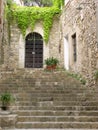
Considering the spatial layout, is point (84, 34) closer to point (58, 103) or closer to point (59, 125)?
point (58, 103)

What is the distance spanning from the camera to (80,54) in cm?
1452

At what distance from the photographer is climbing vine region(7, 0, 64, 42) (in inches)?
795

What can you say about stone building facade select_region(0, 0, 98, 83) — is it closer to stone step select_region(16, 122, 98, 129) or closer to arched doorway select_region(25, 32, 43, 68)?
arched doorway select_region(25, 32, 43, 68)

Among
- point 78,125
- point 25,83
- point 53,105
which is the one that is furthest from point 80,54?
point 78,125

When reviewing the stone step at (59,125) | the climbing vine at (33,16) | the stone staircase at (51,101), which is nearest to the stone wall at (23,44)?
the climbing vine at (33,16)

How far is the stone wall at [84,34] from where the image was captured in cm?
1265

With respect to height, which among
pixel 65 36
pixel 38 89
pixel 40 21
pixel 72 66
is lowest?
pixel 38 89

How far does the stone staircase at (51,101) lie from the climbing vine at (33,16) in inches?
243

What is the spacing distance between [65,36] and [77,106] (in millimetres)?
8521

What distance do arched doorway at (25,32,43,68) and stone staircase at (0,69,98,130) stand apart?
5.62 meters

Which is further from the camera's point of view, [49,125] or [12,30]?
[12,30]

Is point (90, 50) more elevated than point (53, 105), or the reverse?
point (90, 50)

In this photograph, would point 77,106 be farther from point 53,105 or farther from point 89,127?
point 89,127

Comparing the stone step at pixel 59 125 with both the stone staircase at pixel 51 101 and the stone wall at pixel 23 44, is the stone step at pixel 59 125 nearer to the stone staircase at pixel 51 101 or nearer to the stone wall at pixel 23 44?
the stone staircase at pixel 51 101
